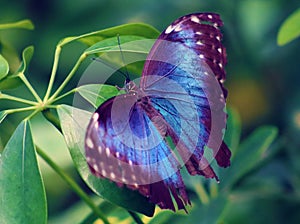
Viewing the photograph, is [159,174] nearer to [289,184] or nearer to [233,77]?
[289,184]

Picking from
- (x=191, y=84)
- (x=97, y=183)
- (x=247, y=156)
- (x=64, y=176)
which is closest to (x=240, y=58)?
(x=247, y=156)

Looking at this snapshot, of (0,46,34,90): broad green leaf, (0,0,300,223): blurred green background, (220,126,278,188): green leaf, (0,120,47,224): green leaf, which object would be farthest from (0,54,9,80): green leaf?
(0,0,300,223): blurred green background

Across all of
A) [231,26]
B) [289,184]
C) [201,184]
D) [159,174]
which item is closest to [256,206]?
[289,184]

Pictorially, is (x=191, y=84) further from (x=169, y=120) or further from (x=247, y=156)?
(x=247, y=156)

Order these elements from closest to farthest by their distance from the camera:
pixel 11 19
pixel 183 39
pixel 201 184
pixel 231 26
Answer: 1. pixel 183 39
2. pixel 201 184
3. pixel 231 26
4. pixel 11 19

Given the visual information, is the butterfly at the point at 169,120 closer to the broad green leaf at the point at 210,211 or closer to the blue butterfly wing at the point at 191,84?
the blue butterfly wing at the point at 191,84

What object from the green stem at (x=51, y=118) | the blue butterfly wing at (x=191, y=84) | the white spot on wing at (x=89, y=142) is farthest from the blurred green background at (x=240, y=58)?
the white spot on wing at (x=89, y=142)
